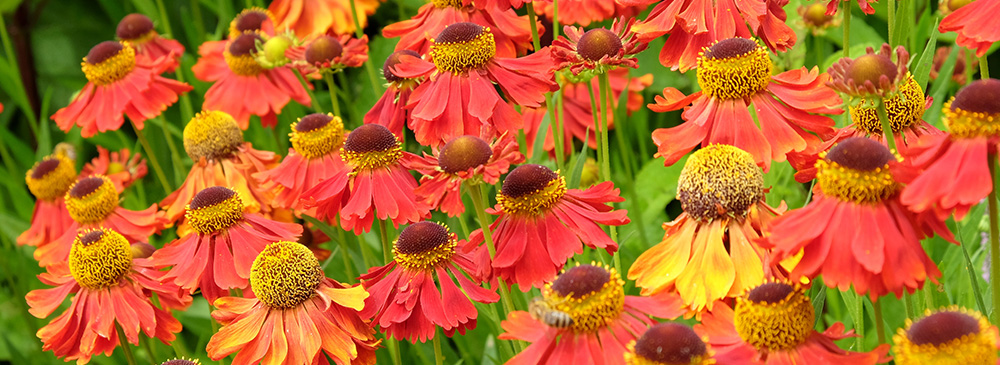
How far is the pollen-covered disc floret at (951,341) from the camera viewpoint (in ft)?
2.24

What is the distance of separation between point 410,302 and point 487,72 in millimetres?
338

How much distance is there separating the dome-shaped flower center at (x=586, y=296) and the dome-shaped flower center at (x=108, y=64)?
1.31 metres

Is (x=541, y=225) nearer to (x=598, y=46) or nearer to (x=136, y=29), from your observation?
(x=598, y=46)

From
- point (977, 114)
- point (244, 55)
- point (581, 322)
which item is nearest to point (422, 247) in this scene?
point (581, 322)

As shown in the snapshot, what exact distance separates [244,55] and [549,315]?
128cm

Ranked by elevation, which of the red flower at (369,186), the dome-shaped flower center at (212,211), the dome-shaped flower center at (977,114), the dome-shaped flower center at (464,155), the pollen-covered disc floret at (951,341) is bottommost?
the dome-shaped flower center at (212,211)

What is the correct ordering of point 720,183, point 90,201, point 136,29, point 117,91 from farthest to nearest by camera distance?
1. point 136,29
2. point 117,91
3. point 90,201
4. point 720,183

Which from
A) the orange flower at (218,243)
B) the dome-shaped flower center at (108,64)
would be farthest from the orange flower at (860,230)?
the dome-shaped flower center at (108,64)

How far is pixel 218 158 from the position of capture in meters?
1.71

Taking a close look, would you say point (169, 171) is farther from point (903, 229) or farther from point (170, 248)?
point (903, 229)

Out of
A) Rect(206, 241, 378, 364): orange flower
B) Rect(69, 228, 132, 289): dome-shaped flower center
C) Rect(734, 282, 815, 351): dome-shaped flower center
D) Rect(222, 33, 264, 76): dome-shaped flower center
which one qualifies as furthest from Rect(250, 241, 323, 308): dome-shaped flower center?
Rect(222, 33, 264, 76): dome-shaped flower center

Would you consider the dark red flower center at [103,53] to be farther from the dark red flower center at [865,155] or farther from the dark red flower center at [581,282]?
the dark red flower center at [865,155]

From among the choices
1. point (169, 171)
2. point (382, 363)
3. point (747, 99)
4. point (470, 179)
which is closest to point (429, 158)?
point (470, 179)

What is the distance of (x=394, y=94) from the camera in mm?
1475
